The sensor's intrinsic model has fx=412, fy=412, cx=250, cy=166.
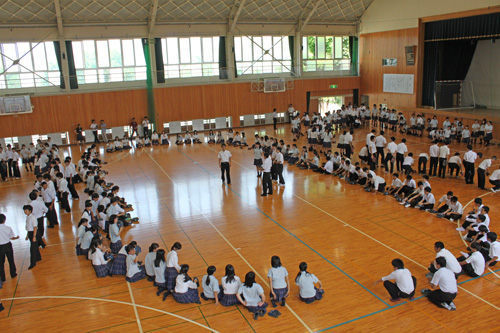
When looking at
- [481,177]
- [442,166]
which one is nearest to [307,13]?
[442,166]

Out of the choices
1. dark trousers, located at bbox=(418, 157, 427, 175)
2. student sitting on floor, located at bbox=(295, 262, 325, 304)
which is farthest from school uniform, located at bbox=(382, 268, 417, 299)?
dark trousers, located at bbox=(418, 157, 427, 175)

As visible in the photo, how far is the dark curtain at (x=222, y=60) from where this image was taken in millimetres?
32156

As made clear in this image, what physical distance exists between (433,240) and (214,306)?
6.43 metres

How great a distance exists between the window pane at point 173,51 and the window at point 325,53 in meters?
10.9

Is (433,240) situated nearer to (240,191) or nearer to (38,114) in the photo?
(240,191)

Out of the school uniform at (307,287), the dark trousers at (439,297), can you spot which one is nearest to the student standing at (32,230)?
the school uniform at (307,287)

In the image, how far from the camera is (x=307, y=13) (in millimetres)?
33156

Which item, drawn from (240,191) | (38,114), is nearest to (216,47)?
(38,114)

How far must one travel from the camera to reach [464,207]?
45.0 feet

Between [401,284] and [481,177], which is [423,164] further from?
[401,284]

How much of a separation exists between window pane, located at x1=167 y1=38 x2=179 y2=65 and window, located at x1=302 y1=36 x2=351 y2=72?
1090 cm

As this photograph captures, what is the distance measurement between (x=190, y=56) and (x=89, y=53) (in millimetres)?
7302

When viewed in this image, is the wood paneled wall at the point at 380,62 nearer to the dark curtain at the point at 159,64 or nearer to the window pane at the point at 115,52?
the dark curtain at the point at 159,64

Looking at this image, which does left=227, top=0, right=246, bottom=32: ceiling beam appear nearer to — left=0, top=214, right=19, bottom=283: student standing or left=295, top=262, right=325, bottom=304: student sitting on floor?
left=0, top=214, right=19, bottom=283: student standing
